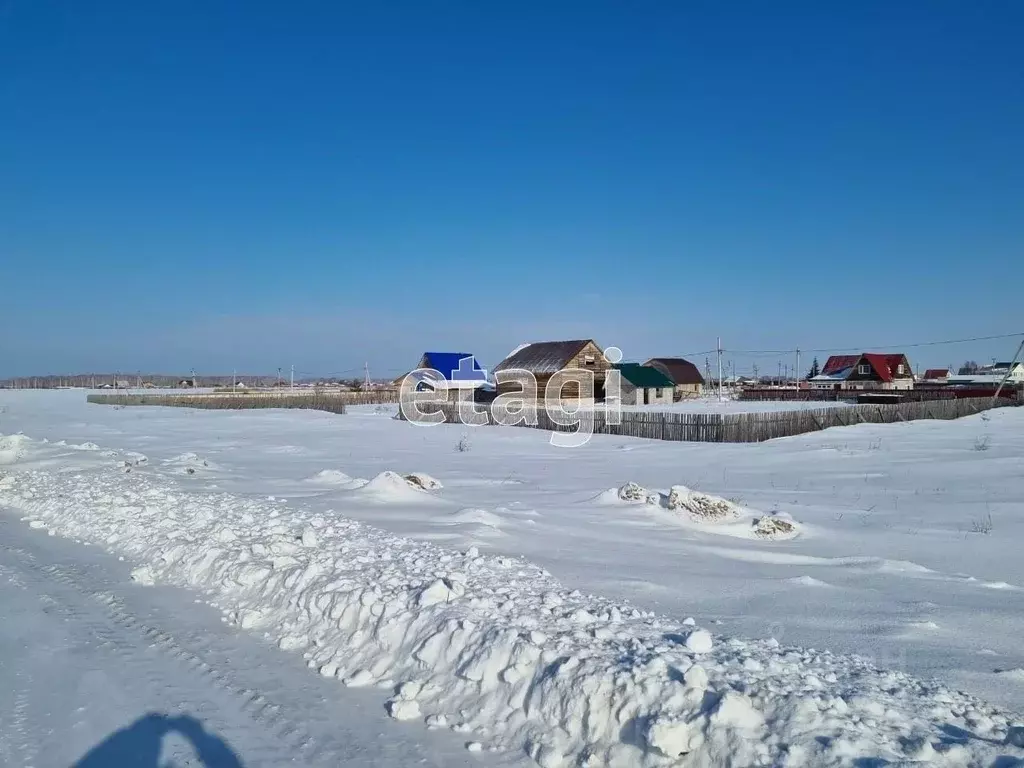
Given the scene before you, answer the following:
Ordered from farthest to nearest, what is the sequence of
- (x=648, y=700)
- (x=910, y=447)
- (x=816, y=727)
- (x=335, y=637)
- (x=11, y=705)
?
(x=910, y=447)
(x=335, y=637)
(x=11, y=705)
(x=648, y=700)
(x=816, y=727)

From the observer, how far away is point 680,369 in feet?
251

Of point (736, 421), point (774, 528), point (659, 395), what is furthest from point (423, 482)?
point (659, 395)

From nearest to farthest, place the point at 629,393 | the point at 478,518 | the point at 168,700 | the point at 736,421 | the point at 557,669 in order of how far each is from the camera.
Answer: the point at 557,669 → the point at 168,700 → the point at 478,518 → the point at 736,421 → the point at 629,393

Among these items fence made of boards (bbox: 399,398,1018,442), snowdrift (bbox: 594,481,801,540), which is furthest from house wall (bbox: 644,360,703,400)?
snowdrift (bbox: 594,481,801,540)

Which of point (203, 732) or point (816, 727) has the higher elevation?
point (816, 727)

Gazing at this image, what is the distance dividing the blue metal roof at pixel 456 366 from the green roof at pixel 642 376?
11.1m

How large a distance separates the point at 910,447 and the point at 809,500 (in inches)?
456

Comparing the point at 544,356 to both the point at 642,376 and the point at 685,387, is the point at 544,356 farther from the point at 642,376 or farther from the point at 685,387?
the point at 685,387

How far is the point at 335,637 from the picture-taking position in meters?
5.46

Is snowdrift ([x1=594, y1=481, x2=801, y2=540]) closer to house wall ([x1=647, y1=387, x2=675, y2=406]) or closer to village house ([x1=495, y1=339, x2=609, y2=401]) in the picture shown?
village house ([x1=495, y1=339, x2=609, y2=401])

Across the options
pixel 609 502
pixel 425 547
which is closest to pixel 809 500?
pixel 609 502

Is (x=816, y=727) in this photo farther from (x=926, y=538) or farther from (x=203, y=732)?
(x=926, y=538)

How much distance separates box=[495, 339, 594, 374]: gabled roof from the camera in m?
42.7

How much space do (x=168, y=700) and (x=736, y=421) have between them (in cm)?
2341
